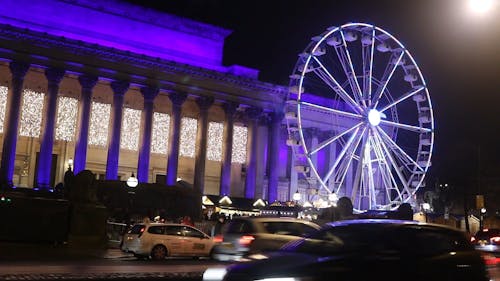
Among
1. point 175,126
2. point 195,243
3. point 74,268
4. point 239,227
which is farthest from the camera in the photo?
point 175,126

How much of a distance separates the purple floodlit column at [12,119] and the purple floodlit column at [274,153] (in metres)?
25.2

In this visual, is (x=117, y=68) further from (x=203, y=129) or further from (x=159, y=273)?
(x=159, y=273)

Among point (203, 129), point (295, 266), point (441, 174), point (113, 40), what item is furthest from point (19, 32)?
point (441, 174)

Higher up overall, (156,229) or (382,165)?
(382,165)

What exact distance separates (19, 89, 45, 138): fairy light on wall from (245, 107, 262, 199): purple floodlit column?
66.8 ft

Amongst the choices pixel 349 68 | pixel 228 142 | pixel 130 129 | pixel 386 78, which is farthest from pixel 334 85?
pixel 130 129

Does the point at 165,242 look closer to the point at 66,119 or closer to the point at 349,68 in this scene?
the point at 349,68

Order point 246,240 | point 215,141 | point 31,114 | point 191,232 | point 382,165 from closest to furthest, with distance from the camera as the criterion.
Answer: point 246,240
point 191,232
point 382,165
point 31,114
point 215,141

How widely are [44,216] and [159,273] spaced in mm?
13788

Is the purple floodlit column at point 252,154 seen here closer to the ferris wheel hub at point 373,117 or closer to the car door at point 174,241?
the ferris wheel hub at point 373,117

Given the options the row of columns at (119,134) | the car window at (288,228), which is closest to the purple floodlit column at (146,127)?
the row of columns at (119,134)

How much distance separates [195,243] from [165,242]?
135 cm

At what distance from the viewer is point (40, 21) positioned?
182 feet

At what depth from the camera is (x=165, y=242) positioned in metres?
26.0
